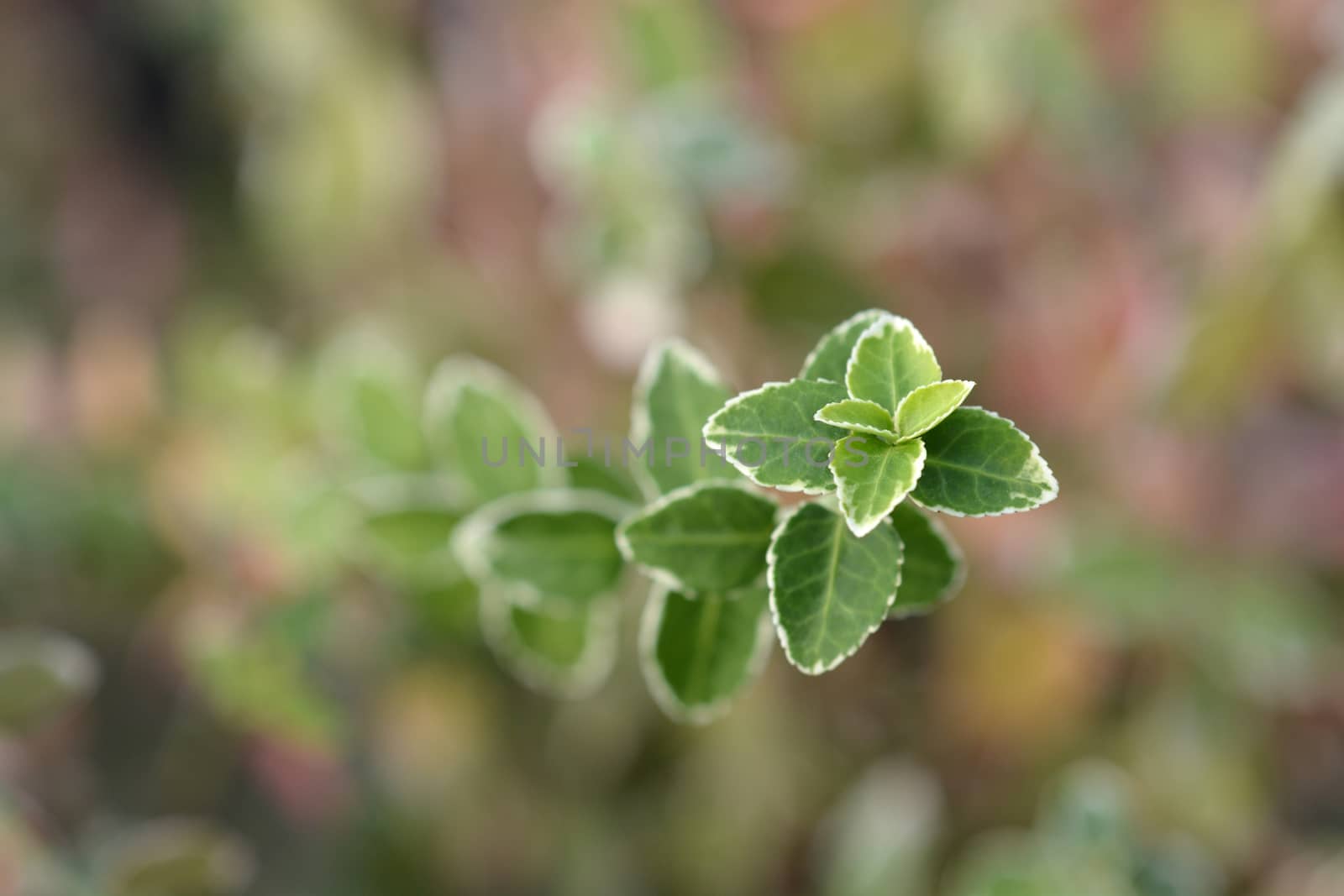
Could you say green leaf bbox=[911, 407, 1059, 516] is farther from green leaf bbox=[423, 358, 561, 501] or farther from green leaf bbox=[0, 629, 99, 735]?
green leaf bbox=[0, 629, 99, 735]

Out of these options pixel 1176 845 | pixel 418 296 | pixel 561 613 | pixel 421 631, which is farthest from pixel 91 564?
pixel 1176 845

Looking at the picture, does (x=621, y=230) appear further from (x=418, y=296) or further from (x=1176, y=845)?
(x=1176, y=845)

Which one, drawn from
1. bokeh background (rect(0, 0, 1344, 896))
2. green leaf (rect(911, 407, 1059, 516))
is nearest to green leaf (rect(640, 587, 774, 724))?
green leaf (rect(911, 407, 1059, 516))

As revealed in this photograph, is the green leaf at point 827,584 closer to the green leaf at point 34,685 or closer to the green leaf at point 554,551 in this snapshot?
the green leaf at point 554,551

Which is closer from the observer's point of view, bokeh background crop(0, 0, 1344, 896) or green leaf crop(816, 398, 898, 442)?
green leaf crop(816, 398, 898, 442)

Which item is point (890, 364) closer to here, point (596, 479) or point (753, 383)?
point (596, 479)

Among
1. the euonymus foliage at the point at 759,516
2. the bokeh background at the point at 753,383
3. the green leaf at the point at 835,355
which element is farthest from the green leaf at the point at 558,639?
the green leaf at the point at 835,355
